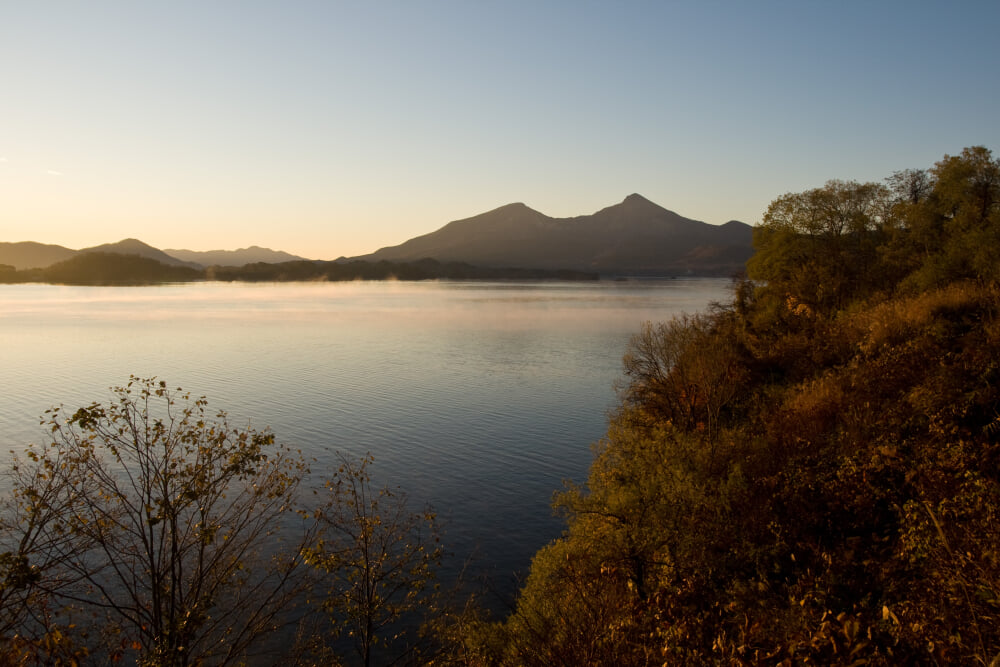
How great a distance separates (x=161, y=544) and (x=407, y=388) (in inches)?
1718

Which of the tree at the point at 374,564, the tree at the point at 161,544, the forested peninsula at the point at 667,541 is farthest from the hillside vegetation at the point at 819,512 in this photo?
the tree at the point at 161,544

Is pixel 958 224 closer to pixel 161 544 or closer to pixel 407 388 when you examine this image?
pixel 407 388

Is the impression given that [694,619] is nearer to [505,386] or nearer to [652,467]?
[652,467]

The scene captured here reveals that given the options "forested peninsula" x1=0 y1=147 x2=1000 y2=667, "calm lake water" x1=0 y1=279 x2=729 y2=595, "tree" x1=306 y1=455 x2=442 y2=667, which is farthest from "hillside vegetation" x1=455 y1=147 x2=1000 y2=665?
"calm lake water" x1=0 y1=279 x2=729 y2=595

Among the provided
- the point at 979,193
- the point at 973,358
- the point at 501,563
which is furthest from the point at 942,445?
the point at 979,193

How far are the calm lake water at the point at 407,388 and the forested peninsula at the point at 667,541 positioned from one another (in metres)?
3.35

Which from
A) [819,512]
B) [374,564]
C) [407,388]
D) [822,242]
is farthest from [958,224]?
[407,388]

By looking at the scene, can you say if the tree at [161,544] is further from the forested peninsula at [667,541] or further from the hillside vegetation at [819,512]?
the hillside vegetation at [819,512]

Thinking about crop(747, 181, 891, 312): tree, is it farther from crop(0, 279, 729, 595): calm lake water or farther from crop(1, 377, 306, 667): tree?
crop(1, 377, 306, 667): tree

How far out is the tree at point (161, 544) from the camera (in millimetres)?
13867

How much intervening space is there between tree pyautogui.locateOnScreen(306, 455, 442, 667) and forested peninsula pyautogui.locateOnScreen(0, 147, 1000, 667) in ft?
0.54

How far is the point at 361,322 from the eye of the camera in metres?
119

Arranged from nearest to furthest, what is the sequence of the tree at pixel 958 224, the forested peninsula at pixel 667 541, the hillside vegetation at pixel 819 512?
1. the forested peninsula at pixel 667 541
2. the hillside vegetation at pixel 819 512
3. the tree at pixel 958 224

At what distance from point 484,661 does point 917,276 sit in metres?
38.9
